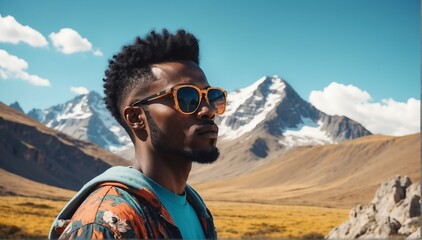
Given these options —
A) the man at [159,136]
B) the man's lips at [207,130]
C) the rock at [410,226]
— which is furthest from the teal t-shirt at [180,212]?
the rock at [410,226]

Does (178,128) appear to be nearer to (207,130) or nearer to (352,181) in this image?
(207,130)

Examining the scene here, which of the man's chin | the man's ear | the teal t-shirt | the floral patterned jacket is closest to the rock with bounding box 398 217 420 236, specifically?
the teal t-shirt

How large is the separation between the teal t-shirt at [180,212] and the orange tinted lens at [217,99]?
63 centimetres

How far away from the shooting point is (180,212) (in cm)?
277

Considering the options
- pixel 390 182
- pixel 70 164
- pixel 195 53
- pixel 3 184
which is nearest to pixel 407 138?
pixel 70 164

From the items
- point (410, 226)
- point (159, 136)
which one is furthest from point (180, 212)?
point (410, 226)

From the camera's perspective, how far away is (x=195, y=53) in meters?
3.20

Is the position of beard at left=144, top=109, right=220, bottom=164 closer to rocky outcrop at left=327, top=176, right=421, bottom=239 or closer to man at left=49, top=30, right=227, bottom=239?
man at left=49, top=30, right=227, bottom=239

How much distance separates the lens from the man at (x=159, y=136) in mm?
2244

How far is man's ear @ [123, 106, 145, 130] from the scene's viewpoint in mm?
2844

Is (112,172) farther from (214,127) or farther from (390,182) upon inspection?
(390,182)

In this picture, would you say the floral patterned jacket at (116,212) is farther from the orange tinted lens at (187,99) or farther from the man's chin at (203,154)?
the orange tinted lens at (187,99)

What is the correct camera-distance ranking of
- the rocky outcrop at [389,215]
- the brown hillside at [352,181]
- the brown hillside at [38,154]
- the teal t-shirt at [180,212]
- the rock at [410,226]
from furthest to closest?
the brown hillside at [38,154]
the brown hillside at [352,181]
the rocky outcrop at [389,215]
the rock at [410,226]
the teal t-shirt at [180,212]

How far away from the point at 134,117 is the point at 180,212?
637 millimetres
